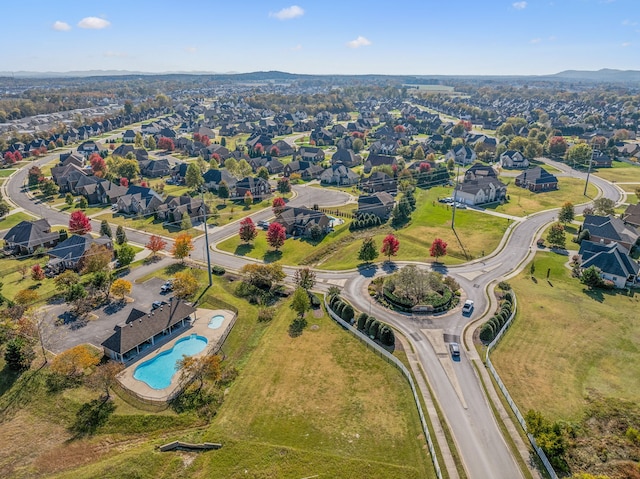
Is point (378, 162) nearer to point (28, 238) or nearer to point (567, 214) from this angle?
point (567, 214)

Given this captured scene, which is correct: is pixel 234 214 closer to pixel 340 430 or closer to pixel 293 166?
pixel 293 166

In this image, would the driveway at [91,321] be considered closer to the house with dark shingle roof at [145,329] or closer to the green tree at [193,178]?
the house with dark shingle roof at [145,329]

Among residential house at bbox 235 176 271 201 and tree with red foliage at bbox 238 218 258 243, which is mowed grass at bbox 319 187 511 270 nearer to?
tree with red foliage at bbox 238 218 258 243

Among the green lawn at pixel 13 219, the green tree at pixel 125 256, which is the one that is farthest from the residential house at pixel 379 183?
the green lawn at pixel 13 219

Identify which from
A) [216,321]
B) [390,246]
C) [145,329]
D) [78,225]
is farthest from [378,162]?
[145,329]

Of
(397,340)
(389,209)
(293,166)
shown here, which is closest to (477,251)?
(389,209)

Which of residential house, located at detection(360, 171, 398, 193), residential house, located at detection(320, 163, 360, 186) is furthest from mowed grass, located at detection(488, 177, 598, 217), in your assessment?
residential house, located at detection(320, 163, 360, 186)
